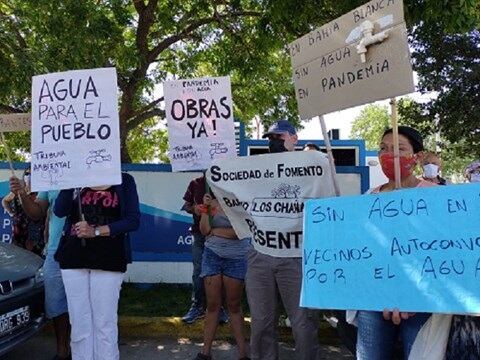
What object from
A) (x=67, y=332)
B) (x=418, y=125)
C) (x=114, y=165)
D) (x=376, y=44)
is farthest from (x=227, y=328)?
(x=418, y=125)

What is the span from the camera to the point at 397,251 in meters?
2.68

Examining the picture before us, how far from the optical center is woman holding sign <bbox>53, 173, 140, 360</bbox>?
3.91 m

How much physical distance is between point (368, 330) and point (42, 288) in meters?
2.98

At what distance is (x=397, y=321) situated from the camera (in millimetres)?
2645

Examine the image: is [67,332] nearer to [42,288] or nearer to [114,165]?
[42,288]

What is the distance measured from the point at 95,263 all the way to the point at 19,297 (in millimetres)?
932

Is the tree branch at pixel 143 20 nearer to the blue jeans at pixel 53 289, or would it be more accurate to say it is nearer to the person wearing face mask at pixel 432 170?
the person wearing face mask at pixel 432 170

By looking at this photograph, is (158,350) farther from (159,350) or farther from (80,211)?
(80,211)

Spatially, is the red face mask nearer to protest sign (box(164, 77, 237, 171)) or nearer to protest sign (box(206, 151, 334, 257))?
protest sign (box(206, 151, 334, 257))

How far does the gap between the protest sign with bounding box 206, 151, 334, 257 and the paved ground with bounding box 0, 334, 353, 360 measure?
1.83 metres

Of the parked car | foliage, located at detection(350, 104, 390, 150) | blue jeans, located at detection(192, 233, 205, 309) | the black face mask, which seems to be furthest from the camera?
foliage, located at detection(350, 104, 390, 150)

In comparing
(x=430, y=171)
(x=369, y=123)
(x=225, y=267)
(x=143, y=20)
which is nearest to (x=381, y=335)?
(x=225, y=267)

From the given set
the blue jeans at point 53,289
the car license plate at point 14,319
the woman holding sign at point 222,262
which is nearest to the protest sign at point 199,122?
the woman holding sign at point 222,262

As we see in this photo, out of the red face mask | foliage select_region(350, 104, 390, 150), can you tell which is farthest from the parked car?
foliage select_region(350, 104, 390, 150)
